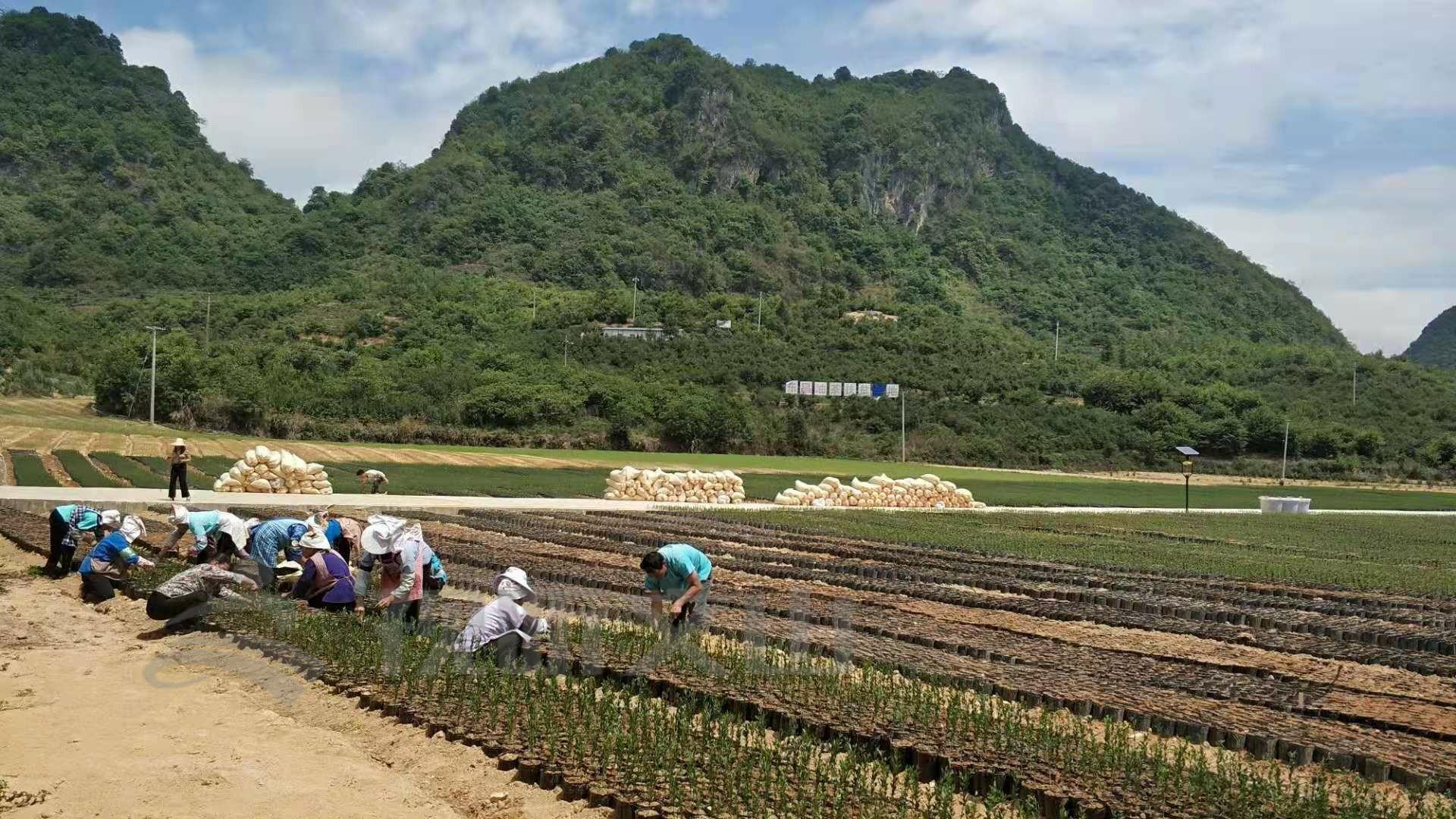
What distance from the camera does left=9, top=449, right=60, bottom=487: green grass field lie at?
29688mm

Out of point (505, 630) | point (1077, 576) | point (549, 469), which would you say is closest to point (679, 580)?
point (505, 630)

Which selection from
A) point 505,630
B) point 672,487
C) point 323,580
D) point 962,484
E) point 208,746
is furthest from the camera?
point 962,484

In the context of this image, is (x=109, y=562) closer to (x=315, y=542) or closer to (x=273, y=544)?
(x=273, y=544)

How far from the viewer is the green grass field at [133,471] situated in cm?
3100

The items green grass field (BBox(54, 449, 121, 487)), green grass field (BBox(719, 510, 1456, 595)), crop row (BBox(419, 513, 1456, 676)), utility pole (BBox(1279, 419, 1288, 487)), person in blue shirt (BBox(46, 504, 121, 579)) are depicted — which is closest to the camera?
crop row (BBox(419, 513, 1456, 676))

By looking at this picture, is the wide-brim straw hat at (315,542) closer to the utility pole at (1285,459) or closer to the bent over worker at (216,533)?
the bent over worker at (216,533)

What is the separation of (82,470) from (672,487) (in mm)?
16371

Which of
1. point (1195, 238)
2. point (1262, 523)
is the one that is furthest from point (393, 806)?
point (1195, 238)

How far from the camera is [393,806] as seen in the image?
844 centimetres

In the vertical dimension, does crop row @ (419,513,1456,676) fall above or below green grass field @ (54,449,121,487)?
below

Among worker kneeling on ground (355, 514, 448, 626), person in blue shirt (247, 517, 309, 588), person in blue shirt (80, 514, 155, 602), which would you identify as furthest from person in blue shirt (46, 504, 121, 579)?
worker kneeling on ground (355, 514, 448, 626)

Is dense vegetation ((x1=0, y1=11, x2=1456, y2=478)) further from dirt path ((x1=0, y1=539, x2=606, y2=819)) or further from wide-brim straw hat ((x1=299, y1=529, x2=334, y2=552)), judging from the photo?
dirt path ((x1=0, y1=539, x2=606, y2=819))

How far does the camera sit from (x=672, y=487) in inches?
1516

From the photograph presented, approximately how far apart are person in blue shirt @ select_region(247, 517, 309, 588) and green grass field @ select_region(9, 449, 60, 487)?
1667 centimetres
